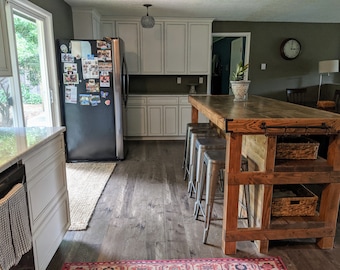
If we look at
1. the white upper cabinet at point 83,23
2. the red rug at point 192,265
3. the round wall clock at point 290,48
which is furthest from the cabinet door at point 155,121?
the red rug at point 192,265

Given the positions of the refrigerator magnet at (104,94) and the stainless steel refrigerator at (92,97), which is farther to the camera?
the refrigerator magnet at (104,94)

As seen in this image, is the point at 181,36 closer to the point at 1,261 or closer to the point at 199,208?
the point at 199,208

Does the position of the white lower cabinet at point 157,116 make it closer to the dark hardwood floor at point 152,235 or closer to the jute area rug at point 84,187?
the jute area rug at point 84,187

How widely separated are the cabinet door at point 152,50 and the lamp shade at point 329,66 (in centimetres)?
310

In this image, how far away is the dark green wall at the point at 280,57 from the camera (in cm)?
553

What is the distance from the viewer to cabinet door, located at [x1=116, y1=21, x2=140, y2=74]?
5074mm

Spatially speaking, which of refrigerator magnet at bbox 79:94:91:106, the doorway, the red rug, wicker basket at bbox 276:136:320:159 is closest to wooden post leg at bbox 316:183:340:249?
wicker basket at bbox 276:136:320:159

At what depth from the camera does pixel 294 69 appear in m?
5.74

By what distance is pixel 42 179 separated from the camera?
1.69 metres

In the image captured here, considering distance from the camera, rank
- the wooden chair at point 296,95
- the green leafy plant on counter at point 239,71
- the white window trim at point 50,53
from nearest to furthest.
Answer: the green leafy plant on counter at point 239,71, the white window trim at point 50,53, the wooden chair at point 296,95

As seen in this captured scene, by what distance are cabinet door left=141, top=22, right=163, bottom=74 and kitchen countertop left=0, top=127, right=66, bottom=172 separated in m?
3.49

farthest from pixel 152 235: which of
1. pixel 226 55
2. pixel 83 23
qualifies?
pixel 226 55

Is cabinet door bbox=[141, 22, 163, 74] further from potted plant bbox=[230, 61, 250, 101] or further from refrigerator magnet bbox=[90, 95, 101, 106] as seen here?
potted plant bbox=[230, 61, 250, 101]

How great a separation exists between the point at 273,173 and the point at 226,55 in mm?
6623
